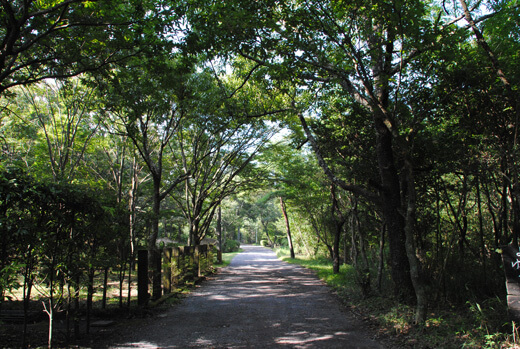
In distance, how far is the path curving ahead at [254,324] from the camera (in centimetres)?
525

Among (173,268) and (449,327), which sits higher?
(173,268)

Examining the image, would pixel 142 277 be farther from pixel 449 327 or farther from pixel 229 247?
pixel 229 247

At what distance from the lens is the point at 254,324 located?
21.2 ft

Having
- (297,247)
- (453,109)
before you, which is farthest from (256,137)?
(297,247)

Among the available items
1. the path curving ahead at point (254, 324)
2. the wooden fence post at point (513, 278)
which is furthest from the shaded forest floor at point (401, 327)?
the path curving ahead at point (254, 324)

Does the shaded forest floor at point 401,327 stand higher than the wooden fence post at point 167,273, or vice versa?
the wooden fence post at point 167,273

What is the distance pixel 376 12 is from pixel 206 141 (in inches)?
385

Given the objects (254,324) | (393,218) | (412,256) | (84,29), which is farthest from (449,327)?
(84,29)

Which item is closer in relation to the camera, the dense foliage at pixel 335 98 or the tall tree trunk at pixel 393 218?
the dense foliage at pixel 335 98

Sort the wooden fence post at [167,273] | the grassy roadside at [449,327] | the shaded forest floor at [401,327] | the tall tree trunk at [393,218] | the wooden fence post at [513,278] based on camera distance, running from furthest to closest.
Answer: the wooden fence post at [167,273] → the tall tree trunk at [393,218] → the shaded forest floor at [401,327] → the grassy roadside at [449,327] → the wooden fence post at [513,278]

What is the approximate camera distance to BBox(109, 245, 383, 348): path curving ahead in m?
5.25

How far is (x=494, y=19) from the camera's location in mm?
5762

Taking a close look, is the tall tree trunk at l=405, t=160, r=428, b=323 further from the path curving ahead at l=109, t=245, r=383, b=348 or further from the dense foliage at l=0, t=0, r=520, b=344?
the path curving ahead at l=109, t=245, r=383, b=348

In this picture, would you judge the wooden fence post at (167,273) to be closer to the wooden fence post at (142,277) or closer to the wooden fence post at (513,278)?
the wooden fence post at (142,277)
